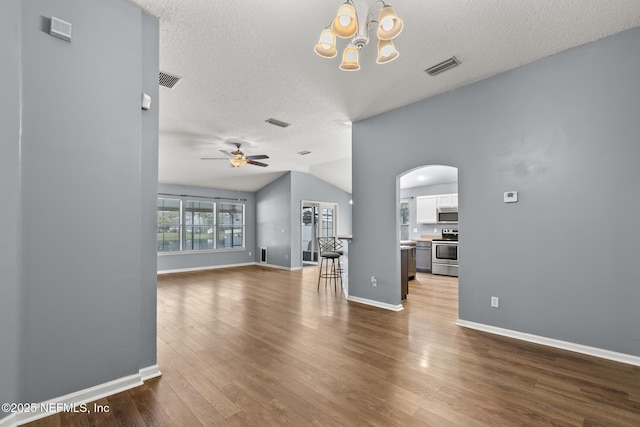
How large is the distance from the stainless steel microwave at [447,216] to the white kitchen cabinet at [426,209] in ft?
0.39

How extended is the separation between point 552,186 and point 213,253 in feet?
27.8

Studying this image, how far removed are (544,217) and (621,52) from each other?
1.70 m

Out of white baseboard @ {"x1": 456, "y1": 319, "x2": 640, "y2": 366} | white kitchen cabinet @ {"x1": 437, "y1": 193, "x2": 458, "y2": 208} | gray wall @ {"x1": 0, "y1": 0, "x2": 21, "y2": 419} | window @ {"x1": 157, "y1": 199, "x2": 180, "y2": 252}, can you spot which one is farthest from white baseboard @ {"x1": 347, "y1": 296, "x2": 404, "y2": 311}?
window @ {"x1": 157, "y1": 199, "x2": 180, "y2": 252}

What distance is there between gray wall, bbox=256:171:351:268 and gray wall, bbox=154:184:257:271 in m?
0.29

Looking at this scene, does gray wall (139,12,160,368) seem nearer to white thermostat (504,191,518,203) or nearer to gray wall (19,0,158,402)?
gray wall (19,0,158,402)

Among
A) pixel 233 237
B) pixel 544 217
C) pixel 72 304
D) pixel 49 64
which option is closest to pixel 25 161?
pixel 49 64

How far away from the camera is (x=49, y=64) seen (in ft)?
6.34

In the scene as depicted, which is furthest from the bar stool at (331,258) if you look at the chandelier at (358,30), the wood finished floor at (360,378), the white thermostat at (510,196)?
the chandelier at (358,30)

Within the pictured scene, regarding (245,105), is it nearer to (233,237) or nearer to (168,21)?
(168,21)

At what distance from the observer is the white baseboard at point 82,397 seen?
1799 mm

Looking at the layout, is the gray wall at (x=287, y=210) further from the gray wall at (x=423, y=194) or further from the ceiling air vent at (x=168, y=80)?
the ceiling air vent at (x=168, y=80)

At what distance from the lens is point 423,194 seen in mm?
8203

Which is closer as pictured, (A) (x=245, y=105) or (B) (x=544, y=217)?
(B) (x=544, y=217)

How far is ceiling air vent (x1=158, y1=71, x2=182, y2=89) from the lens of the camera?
3.32 m
